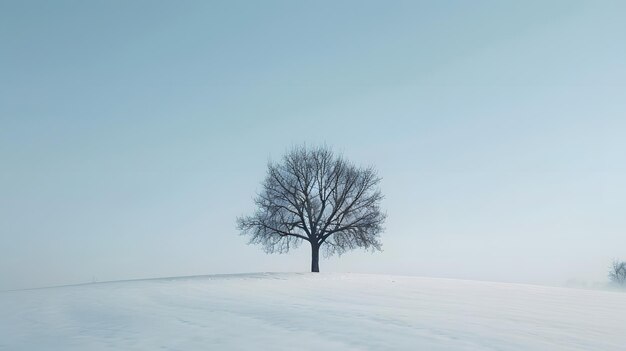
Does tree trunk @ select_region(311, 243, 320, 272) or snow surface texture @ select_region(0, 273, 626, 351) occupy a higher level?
tree trunk @ select_region(311, 243, 320, 272)

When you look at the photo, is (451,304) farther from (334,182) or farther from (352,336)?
(334,182)

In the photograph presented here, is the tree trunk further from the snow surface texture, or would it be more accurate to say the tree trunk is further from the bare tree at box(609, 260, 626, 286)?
the bare tree at box(609, 260, 626, 286)

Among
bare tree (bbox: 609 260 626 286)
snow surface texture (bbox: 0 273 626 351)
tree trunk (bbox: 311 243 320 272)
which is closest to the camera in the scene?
snow surface texture (bbox: 0 273 626 351)

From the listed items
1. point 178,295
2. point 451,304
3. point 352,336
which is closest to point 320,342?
point 352,336

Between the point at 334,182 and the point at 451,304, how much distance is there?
21696 millimetres

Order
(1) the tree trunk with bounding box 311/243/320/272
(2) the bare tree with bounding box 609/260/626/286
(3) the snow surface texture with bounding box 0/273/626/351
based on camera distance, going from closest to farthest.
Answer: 1. (3) the snow surface texture with bounding box 0/273/626/351
2. (1) the tree trunk with bounding box 311/243/320/272
3. (2) the bare tree with bounding box 609/260/626/286

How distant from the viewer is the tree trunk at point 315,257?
104 ft

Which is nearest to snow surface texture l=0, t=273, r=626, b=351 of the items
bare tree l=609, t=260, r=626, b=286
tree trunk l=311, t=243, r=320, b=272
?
tree trunk l=311, t=243, r=320, b=272

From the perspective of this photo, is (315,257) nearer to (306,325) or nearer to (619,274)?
(306,325)

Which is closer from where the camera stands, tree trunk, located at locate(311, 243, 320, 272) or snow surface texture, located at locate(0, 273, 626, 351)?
snow surface texture, located at locate(0, 273, 626, 351)

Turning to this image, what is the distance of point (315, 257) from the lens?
1262 inches

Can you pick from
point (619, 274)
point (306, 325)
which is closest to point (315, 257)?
point (306, 325)

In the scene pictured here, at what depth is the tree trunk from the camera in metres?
31.7

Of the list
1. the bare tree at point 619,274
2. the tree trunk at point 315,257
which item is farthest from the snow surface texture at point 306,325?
the bare tree at point 619,274
